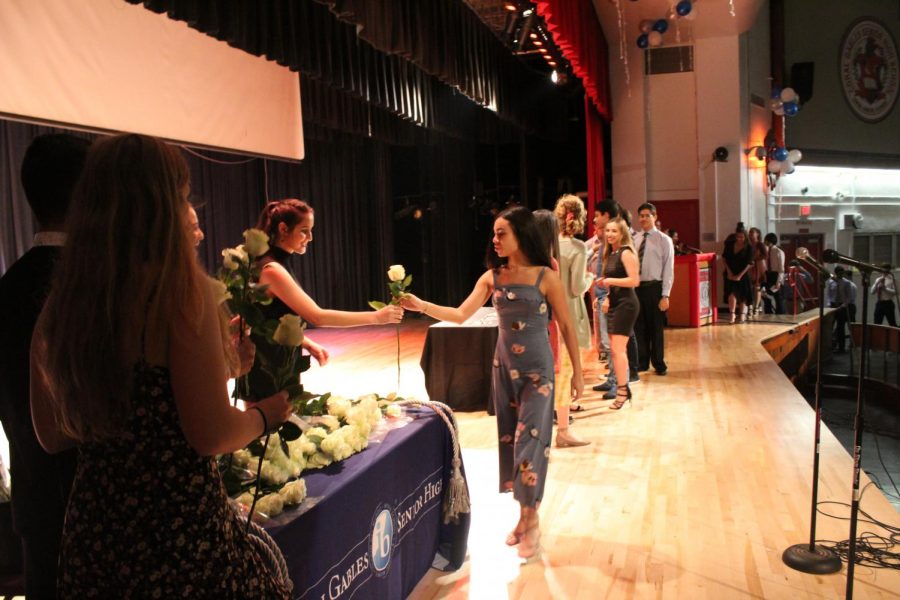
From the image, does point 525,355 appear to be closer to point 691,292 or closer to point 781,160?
point 691,292

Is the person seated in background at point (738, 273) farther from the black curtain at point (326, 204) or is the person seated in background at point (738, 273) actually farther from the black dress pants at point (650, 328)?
the black curtain at point (326, 204)

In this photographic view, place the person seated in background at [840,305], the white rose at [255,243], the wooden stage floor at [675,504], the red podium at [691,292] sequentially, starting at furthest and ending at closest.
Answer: the person seated in background at [840,305], the red podium at [691,292], the wooden stage floor at [675,504], the white rose at [255,243]

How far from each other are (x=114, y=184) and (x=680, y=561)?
2654mm

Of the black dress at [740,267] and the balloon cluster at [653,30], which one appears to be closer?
the black dress at [740,267]

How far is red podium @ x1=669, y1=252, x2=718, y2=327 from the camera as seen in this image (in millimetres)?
9484

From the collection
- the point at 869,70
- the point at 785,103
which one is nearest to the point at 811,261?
the point at 785,103

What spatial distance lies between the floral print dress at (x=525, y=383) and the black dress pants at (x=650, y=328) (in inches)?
142

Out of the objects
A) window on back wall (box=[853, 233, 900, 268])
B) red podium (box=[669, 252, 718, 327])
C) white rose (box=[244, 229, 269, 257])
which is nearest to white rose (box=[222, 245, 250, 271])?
white rose (box=[244, 229, 269, 257])

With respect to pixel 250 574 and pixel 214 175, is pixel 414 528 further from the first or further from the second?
pixel 214 175

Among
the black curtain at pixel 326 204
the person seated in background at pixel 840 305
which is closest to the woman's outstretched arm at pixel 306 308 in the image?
the black curtain at pixel 326 204

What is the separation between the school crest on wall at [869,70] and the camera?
15500mm

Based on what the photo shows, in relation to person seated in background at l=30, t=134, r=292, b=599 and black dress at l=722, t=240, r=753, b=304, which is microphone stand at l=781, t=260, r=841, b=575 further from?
black dress at l=722, t=240, r=753, b=304

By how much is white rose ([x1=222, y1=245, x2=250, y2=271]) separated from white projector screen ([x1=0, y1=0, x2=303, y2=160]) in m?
3.07

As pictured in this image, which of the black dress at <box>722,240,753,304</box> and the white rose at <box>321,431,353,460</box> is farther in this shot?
the black dress at <box>722,240,753,304</box>
